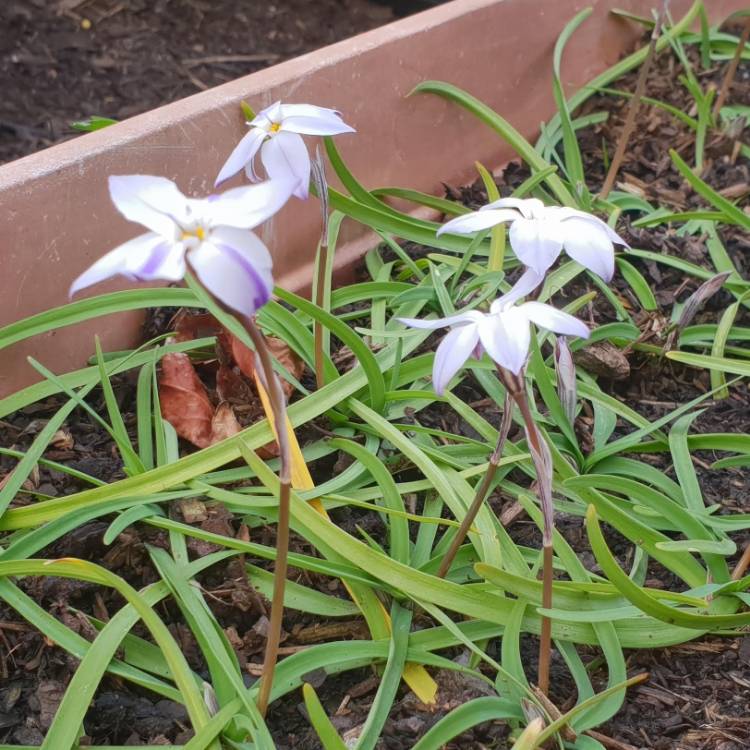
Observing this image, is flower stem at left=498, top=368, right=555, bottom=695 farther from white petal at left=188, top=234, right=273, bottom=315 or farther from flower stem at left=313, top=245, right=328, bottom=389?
flower stem at left=313, top=245, right=328, bottom=389

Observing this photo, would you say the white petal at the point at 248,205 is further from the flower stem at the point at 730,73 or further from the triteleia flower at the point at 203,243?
the flower stem at the point at 730,73

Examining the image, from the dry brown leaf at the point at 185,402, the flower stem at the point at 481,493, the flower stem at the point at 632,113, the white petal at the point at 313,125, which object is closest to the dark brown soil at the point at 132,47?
the dry brown leaf at the point at 185,402

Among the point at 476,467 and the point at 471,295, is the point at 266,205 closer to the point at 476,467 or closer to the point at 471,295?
the point at 476,467

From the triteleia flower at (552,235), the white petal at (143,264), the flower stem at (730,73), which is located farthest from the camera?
the flower stem at (730,73)

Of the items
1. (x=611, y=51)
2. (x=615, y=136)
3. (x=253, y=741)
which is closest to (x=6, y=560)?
(x=253, y=741)

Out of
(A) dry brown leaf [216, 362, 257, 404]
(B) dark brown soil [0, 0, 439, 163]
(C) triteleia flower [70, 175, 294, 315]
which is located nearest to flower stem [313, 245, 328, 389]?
(A) dry brown leaf [216, 362, 257, 404]

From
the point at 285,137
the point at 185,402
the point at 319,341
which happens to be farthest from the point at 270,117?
the point at 185,402

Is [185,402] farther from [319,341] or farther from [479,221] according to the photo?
[479,221]
